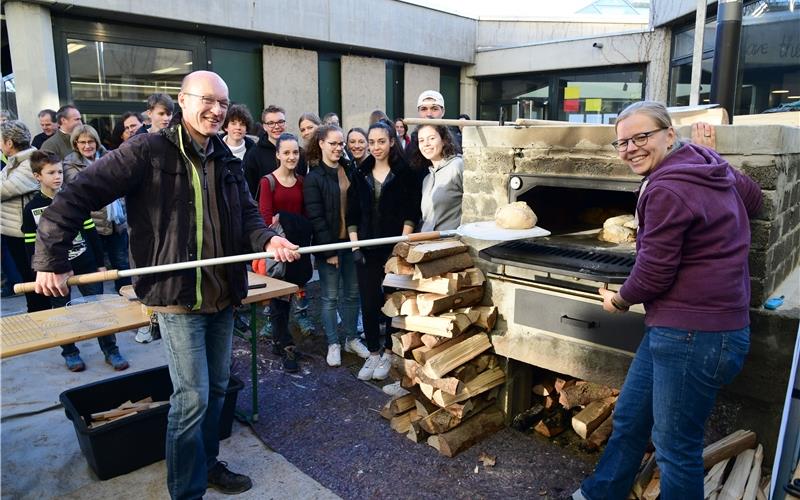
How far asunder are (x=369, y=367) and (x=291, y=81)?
23.9 feet

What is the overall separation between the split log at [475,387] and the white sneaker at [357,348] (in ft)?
4.76

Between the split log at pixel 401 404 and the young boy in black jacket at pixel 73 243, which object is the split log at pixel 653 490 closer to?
the split log at pixel 401 404

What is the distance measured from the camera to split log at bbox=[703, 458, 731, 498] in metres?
2.60

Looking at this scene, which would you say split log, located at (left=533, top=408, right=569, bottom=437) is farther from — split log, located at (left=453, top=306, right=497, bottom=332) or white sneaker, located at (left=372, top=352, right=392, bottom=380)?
white sneaker, located at (left=372, top=352, right=392, bottom=380)

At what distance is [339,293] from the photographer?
498 cm

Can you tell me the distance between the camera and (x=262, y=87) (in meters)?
10.1

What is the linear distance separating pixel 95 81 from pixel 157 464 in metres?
6.81

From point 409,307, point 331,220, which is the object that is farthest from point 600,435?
point 331,220

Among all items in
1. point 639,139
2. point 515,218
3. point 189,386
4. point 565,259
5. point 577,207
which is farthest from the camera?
point 577,207

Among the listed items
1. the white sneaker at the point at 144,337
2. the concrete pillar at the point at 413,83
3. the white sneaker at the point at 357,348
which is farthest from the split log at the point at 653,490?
the concrete pillar at the point at 413,83

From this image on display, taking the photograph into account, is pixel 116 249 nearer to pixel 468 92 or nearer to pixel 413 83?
pixel 413 83

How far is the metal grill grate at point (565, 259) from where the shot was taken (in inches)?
107

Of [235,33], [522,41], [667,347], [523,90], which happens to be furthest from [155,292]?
[522,41]

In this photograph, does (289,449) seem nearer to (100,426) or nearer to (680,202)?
(100,426)
